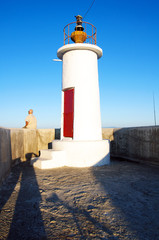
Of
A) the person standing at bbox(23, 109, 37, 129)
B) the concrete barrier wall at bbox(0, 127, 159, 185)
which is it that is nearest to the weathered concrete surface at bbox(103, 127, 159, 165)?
the concrete barrier wall at bbox(0, 127, 159, 185)

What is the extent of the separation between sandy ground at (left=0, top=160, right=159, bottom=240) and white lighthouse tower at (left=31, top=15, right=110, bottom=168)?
1.92 metres

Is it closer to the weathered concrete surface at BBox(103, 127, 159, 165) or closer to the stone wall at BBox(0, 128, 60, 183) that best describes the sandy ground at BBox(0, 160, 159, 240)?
the stone wall at BBox(0, 128, 60, 183)

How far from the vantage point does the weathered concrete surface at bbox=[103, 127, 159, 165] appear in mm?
7570

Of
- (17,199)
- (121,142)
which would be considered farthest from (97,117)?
(17,199)

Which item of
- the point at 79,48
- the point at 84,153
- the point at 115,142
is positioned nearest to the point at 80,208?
the point at 84,153

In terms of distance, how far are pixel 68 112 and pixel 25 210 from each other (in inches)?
217

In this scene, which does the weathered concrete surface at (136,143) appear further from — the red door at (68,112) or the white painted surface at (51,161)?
the white painted surface at (51,161)

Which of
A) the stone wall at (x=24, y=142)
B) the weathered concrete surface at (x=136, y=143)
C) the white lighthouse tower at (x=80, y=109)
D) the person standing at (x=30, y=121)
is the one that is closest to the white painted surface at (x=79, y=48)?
the white lighthouse tower at (x=80, y=109)

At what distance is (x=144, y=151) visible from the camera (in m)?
8.08

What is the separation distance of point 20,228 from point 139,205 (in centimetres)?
226

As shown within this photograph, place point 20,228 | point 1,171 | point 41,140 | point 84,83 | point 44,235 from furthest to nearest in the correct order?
point 41,140
point 84,83
point 1,171
point 20,228
point 44,235

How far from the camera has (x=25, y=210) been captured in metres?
3.38

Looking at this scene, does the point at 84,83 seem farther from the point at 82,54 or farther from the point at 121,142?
the point at 121,142

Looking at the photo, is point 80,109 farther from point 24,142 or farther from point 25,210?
point 25,210
